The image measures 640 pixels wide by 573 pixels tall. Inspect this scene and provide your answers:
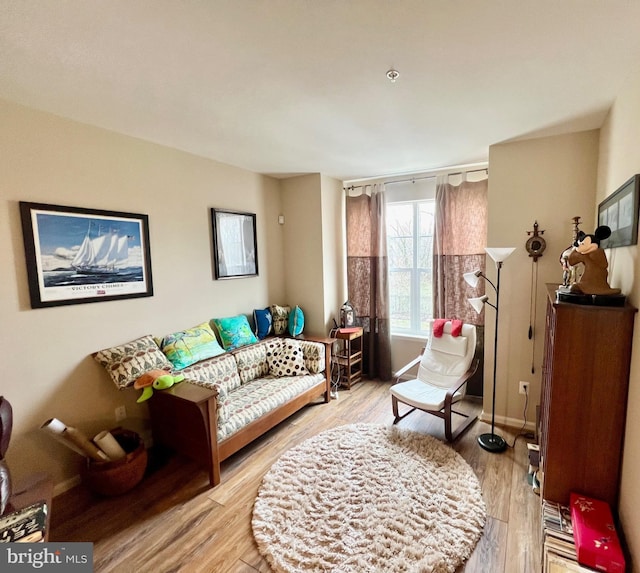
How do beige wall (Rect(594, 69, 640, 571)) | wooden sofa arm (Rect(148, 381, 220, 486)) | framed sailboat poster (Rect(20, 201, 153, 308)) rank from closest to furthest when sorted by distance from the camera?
beige wall (Rect(594, 69, 640, 571)), framed sailboat poster (Rect(20, 201, 153, 308)), wooden sofa arm (Rect(148, 381, 220, 486))

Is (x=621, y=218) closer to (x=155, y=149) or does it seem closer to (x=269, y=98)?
(x=269, y=98)

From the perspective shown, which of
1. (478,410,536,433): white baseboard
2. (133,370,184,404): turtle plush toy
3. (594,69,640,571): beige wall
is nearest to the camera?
(594,69,640,571): beige wall

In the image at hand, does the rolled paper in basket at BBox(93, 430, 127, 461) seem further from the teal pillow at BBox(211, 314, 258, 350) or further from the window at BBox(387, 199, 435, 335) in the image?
the window at BBox(387, 199, 435, 335)

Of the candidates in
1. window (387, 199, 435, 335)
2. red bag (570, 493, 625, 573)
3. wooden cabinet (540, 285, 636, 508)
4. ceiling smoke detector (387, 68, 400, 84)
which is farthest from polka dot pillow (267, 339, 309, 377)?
ceiling smoke detector (387, 68, 400, 84)

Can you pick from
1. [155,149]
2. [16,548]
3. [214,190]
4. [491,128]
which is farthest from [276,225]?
[16,548]

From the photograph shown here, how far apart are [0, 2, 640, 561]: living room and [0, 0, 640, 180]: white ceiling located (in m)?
0.19

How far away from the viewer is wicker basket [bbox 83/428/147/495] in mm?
2068

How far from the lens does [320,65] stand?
159 cm

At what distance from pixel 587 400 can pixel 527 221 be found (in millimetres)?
1628

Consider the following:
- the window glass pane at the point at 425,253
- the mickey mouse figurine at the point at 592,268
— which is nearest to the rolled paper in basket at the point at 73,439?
the mickey mouse figurine at the point at 592,268

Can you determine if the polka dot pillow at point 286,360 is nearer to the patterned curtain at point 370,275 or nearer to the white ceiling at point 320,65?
the patterned curtain at point 370,275

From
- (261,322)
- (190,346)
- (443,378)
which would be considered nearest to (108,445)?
(190,346)

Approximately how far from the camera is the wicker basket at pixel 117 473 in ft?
6.79

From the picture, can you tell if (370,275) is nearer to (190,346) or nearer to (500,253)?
(500,253)
